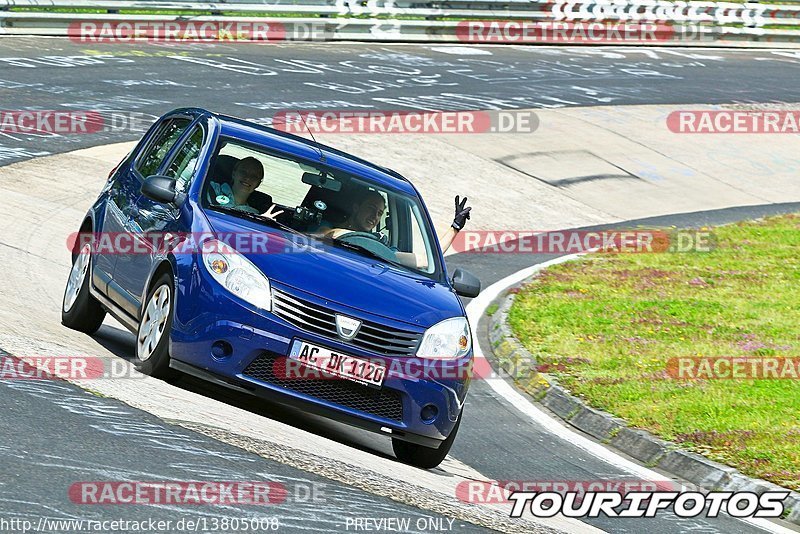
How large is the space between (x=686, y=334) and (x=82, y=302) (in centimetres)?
604

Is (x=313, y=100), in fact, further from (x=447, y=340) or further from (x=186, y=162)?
(x=447, y=340)

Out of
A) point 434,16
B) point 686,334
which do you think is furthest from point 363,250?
point 434,16

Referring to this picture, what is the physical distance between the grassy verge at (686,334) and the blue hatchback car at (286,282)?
224 centimetres

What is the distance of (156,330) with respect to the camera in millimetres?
7980

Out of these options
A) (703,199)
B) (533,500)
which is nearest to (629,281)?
(703,199)

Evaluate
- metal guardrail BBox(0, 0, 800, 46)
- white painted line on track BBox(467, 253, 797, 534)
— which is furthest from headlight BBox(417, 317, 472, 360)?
metal guardrail BBox(0, 0, 800, 46)

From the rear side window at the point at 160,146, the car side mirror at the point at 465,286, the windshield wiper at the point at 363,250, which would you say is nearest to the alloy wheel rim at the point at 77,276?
the rear side window at the point at 160,146

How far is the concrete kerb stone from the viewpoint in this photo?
877 cm

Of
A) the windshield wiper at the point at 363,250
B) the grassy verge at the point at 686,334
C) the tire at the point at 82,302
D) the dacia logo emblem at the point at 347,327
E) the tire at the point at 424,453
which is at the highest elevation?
the windshield wiper at the point at 363,250

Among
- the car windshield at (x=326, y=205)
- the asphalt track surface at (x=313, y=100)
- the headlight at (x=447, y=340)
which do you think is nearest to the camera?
the asphalt track surface at (x=313, y=100)

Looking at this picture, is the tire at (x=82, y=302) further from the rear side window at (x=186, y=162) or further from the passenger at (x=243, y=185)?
the passenger at (x=243, y=185)

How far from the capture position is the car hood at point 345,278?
301 inches

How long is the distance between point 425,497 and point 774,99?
24.5m

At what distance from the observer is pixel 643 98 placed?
2752cm
